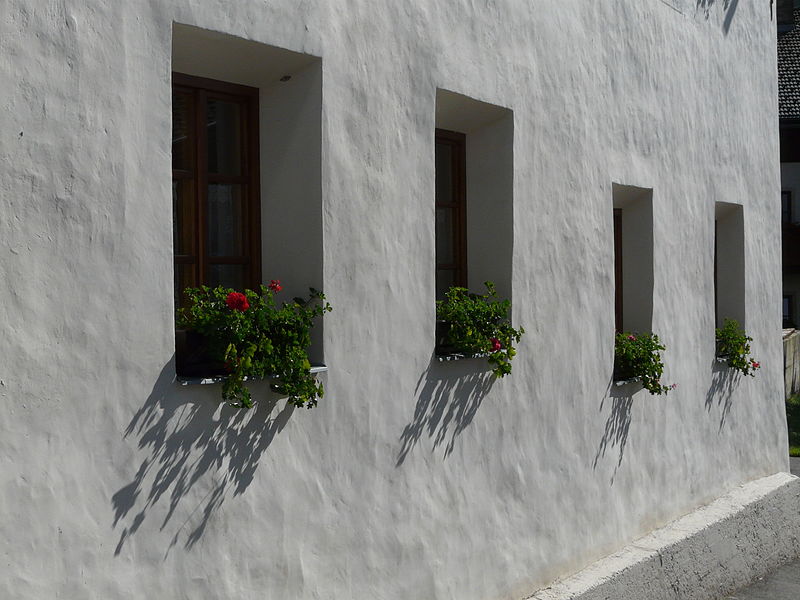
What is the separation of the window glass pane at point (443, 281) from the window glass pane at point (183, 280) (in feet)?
5.54

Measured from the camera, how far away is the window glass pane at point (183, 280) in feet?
13.1

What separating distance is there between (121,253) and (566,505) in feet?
11.0

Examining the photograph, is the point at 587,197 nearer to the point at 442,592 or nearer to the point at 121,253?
the point at 442,592

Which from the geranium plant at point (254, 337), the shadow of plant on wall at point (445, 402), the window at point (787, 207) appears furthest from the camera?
the window at point (787, 207)

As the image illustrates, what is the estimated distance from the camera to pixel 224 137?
4.23 metres

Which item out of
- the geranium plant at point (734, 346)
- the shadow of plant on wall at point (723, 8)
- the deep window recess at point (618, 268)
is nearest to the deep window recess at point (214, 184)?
the deep window recess at point (618, 268)

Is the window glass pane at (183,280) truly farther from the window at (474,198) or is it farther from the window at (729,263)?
the window at (729,263)

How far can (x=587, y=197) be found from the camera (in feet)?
19.8

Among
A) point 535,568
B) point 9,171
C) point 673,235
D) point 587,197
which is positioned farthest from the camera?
point 673,235

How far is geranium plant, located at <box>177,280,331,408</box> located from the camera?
3.62 m

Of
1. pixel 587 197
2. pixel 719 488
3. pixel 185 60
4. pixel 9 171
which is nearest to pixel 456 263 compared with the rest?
pixel 587 197

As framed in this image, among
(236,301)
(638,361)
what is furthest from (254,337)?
(638,361)

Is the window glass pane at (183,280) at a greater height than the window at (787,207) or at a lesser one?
lesser

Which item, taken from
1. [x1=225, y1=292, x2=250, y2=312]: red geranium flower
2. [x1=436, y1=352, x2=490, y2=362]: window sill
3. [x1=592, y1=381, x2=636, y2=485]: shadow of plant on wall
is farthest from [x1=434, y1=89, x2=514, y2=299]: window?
[x1=225, y1=292, x2=250, y2=312]: red geranium flower
